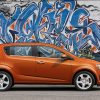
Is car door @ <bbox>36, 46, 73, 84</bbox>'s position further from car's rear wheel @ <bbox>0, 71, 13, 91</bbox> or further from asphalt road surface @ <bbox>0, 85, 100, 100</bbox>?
car's rear wheel @ <bbox>0, 71, 13, 91</bbox>

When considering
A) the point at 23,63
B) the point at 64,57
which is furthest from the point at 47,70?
the point at 23,63

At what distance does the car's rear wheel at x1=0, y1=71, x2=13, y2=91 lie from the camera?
15773mm

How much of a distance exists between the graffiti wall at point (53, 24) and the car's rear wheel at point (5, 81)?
38.9ft

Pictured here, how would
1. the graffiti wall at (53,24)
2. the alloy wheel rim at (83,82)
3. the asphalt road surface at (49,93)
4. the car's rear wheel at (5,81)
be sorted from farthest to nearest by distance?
Result: the graffiti wall at (53,24), the alloy wheel rim at (83,82), the car's rear wheel at (5,81), the asphalt road surface at (49,93)

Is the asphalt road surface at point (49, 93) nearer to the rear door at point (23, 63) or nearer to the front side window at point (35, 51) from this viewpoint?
the rear door at point (23, 63)

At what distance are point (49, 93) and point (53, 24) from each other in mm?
12845

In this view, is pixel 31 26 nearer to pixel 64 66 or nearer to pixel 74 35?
pixel 74 35

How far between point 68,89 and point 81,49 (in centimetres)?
1121

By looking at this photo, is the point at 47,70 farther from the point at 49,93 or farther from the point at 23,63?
the point at 49,93

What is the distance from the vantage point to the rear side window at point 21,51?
16031 mm

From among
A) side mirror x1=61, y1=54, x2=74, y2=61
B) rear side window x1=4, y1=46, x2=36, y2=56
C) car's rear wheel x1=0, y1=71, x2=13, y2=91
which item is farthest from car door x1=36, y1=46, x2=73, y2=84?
car's rear wheel x1=0, y1=71, x2=13, y2=91

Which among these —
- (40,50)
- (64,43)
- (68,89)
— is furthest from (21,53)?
(64,43)

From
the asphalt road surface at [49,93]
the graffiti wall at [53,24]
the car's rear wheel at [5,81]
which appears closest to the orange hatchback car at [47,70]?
the car's rear wheel at [5,81]

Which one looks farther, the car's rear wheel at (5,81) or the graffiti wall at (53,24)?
the graffiti wall at (53,24)
